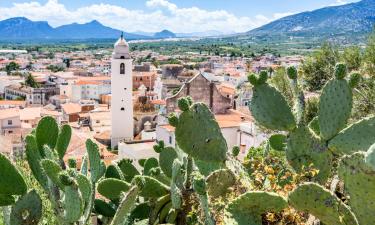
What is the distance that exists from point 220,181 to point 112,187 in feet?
2.36

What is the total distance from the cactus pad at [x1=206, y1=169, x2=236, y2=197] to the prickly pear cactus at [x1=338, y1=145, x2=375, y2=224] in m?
0.95

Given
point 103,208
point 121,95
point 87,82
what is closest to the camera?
point 103,208

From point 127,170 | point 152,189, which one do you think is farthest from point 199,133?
point 127,170

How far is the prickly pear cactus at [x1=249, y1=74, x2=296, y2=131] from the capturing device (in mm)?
2941

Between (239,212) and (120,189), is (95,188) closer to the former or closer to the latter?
(120,189)

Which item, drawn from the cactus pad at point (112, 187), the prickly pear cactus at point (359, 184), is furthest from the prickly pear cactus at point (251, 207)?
the cactus pad at point (112, 187)

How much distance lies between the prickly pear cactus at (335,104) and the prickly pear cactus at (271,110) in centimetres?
22

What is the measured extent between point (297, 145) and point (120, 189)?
3.77ft

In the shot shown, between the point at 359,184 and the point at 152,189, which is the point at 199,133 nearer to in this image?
the point at 152,189

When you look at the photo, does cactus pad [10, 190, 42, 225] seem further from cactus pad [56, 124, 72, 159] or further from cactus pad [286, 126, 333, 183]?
cactus pad [286, 126, 333, 183]

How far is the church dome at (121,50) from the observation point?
2658cm

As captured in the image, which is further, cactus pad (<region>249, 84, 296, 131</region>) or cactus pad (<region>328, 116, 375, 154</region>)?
cactus pad (<region>249, 84, 296, 131</region>)

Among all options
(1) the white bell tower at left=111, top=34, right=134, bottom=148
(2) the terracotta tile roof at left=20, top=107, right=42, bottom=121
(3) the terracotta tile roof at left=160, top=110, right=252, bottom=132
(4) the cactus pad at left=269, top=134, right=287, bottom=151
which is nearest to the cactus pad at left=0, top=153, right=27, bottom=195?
(4) the cactus pad at left=269, top=134, right=287, bottom=151

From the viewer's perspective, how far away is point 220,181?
297 centimetres
